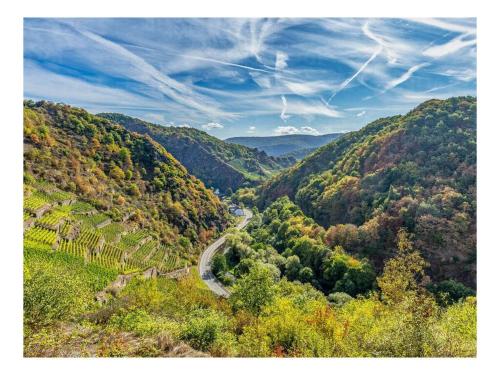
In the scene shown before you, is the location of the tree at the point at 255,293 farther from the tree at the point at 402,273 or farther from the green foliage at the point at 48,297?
the green foliage at the point at 48,297

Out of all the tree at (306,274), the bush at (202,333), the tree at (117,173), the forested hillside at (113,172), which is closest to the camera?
the bush at (202,333)

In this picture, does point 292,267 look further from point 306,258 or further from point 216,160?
point 216,160

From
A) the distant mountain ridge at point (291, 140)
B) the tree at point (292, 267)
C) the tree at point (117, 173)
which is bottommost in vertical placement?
the tree at point (292, 267)

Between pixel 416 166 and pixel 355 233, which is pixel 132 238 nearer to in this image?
pixel 355 233

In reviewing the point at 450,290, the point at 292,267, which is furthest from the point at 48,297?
the point at 450,290

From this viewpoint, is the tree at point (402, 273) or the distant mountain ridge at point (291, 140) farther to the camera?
the distant mountain ridge at point (291, 140)

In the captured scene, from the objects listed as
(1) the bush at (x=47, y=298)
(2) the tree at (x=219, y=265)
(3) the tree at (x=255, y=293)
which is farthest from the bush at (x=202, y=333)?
(2) the tree at (x=219, y=265)

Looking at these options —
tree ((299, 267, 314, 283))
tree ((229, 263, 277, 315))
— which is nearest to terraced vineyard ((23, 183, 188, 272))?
tree ((229, 263, 277, 315))

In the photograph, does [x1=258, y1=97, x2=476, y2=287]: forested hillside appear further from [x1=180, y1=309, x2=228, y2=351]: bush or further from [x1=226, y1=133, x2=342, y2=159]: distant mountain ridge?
[x1=180, y1=309, x2=228, y2=351]: bush
